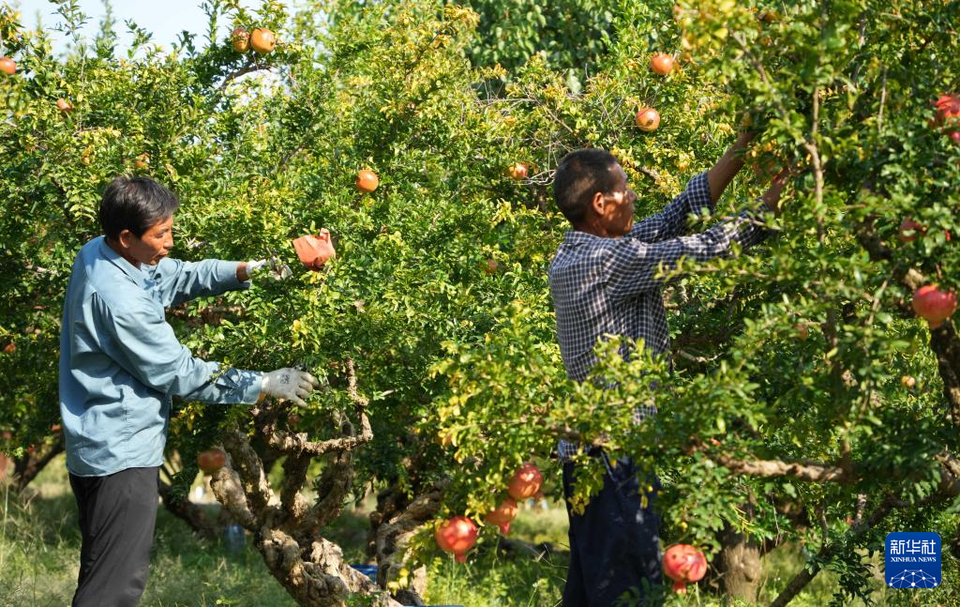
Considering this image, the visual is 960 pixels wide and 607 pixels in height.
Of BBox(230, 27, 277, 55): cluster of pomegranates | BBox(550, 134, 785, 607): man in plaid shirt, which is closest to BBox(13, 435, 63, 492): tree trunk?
BBox(230, 27, 277, 55): cluster of pomegranates

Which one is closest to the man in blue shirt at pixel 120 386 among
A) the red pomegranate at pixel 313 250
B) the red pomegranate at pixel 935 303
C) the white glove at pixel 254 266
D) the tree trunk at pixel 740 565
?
the white glove at pixel 254 266

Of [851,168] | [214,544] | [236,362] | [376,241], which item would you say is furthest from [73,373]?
[214,544]

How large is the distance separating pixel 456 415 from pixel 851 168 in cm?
100

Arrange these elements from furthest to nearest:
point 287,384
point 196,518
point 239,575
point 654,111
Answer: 1. point 196,518
2. point 239,575
3. point 654,111
4. point 287,384

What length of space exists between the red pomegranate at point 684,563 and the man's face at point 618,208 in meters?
0.79

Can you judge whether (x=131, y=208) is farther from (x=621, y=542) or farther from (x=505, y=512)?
(x=621, y=542)

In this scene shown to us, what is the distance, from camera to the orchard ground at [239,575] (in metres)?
4.65

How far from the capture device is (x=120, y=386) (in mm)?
2812

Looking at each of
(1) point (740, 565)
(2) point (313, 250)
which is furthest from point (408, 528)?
(2) point (313, 250)

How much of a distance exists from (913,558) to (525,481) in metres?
1.26

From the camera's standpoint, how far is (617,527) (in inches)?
91.6

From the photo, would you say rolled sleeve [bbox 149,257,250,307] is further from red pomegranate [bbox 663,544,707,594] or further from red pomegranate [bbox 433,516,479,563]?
red pomegranate [bbox 663,544,707,594]

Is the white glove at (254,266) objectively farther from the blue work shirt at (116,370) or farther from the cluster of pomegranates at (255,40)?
the cluster of pomegranates at (255,40)

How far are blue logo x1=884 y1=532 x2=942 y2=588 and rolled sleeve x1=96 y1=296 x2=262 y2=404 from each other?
1967 mm
